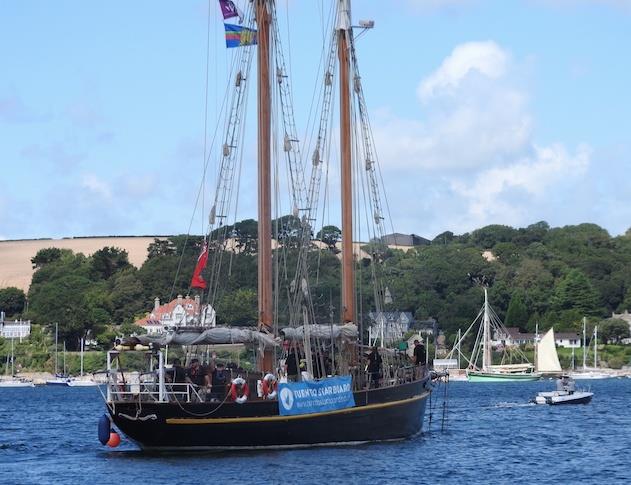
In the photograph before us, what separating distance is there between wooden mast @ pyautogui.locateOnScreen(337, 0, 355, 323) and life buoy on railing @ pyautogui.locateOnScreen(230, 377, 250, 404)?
16.3 meters

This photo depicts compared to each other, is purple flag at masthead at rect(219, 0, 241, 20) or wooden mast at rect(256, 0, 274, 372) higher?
purple flag at masthead at rect(219, 0, 241, 20)

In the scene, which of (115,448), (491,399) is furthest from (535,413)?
(115,448)

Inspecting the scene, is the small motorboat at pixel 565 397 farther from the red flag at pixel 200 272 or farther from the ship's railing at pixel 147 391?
the ship's railing at pixel 147 391

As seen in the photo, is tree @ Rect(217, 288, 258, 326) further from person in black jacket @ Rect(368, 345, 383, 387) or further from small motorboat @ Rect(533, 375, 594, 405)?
person in black jacket @ Rect(368, 345, 383, 387)

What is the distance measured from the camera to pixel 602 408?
4673 inches

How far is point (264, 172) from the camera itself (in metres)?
73.7

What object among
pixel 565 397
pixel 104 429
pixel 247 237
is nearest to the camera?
pixel 104 429

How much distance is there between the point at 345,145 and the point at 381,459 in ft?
74.5

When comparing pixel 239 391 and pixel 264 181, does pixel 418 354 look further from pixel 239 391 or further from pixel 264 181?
pixel 239 391

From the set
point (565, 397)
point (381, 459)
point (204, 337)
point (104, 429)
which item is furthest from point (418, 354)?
point (565, 397)

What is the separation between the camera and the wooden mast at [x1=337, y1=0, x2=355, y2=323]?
3184 inches

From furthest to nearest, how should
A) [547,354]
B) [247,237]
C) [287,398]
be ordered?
1. [547,354]
2. [247,237]
3. [287,398]

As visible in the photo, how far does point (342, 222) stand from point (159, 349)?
713 inches

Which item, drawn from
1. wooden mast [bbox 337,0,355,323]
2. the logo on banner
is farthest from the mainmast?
wooden mast [bbox 337,0,355,323]
